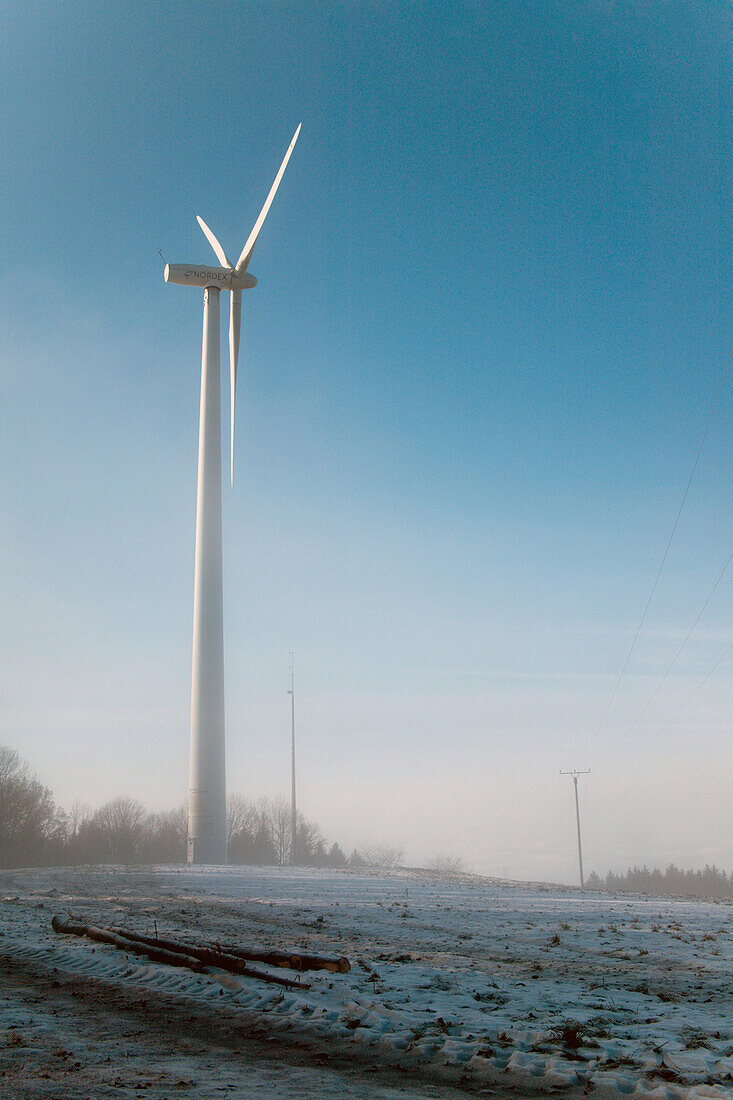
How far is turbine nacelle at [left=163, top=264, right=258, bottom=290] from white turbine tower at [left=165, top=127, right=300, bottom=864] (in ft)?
9.34

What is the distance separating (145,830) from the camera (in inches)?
2906

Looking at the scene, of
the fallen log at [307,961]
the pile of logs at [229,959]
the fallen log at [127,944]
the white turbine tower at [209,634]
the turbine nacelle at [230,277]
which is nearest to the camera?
the pile of logs at [229,959]

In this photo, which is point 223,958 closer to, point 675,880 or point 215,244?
point 215,244

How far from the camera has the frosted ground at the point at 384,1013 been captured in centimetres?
641

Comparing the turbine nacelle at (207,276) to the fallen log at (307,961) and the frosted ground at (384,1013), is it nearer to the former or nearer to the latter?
the frosted ground at (384,1013)

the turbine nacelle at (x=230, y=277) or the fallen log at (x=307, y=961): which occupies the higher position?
the turbine nacelle at (x=230, y=277)

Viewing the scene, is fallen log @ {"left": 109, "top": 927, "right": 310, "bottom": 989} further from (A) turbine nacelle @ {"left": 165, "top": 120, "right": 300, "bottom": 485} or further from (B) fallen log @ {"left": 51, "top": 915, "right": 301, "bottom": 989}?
(A) turbine nacelle @ {"left": 165, "top": 120, "right": 300, "bottom": 485}

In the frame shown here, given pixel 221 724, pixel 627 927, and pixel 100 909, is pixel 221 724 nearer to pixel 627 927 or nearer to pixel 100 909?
pixel 100 909

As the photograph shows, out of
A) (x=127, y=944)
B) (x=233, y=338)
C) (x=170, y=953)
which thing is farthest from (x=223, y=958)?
(x=233, y=338)

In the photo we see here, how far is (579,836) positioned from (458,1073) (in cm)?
7253

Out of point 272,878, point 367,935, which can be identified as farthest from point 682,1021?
point 272,878

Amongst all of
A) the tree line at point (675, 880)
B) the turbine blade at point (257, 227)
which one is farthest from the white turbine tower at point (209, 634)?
the tree line at point (675, 880)

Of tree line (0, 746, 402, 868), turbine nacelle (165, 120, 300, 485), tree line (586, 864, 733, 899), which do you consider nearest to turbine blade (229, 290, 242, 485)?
turbine nacelle (165, 120, 300, 485)

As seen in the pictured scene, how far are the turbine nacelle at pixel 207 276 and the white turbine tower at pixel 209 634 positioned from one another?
285cm
